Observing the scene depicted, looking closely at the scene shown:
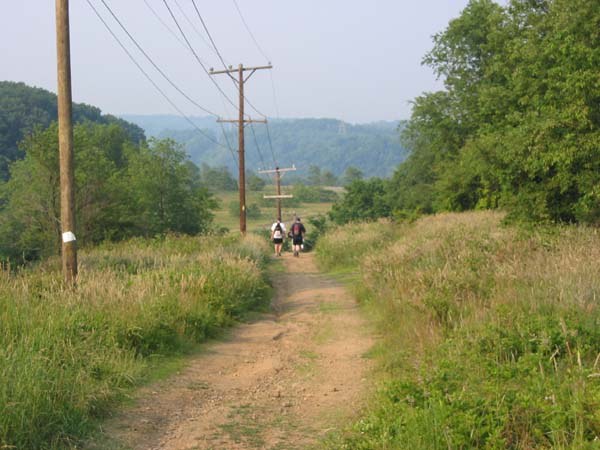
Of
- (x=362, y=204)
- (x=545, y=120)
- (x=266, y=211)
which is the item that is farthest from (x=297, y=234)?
(x=266, y=211)

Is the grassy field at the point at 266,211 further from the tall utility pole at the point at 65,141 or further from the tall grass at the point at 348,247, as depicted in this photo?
the tall utility pole at the point at 65,141

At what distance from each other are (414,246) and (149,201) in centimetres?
3261

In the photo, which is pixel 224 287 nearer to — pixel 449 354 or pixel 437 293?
pixel 437 293

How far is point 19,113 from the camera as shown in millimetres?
81312

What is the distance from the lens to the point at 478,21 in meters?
40.3

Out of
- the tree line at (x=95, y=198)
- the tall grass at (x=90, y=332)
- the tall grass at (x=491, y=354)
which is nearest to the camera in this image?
the tall grass at (x=491, y=354)

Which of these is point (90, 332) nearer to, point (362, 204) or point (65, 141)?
point (65, 141)

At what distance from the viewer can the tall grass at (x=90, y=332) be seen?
5.25m

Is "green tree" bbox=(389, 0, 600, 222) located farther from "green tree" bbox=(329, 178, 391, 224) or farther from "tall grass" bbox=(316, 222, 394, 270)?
"green tree" bbox=(329, 178, 391, 224)

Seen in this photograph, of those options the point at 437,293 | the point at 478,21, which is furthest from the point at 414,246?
the point at 478,21

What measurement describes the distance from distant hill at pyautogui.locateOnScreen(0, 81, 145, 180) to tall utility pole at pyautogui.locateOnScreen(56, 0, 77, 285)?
60.0 meters

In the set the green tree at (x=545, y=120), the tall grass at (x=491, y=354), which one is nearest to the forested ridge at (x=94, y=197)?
the green tree at (x=545, y=120)

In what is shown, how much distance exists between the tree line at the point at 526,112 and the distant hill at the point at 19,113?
139ft

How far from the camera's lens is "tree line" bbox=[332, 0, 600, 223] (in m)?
15.5
